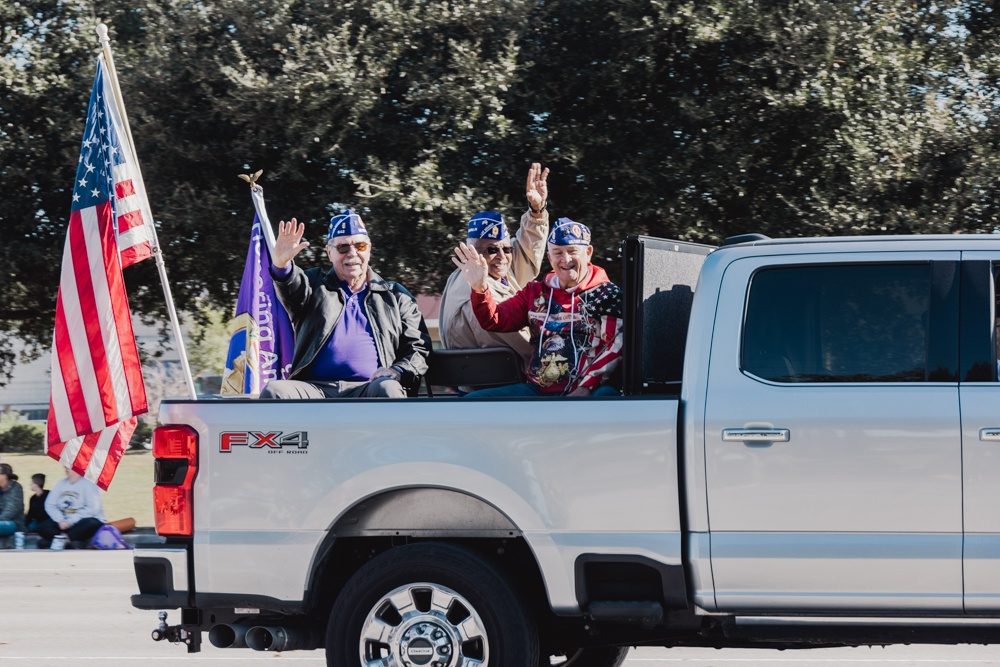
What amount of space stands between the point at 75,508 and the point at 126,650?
687 cm

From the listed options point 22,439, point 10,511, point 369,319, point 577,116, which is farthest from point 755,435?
point 22,439

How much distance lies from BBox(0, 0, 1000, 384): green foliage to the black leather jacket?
560cm

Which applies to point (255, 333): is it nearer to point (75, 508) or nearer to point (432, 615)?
point (75, 508)

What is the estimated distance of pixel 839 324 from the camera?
14.8 ft

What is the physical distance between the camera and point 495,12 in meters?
12.3

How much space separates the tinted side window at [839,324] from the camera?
4.44 meters

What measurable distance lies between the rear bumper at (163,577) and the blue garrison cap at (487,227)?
2.47 m

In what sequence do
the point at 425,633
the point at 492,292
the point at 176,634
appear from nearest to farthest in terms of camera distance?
the point at 425,633 < the point at 176,634 < the point at 492,292

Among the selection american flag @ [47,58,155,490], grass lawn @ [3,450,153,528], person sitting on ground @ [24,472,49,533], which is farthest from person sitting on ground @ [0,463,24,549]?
american flag @ [47,58,155,490]

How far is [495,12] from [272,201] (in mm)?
2929

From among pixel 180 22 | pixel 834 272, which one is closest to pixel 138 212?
pixel 180 22

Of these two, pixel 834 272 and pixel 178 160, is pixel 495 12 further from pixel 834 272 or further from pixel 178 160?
pixel 834 272

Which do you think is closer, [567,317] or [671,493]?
[671,493]

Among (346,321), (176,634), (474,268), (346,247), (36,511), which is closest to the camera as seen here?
(176,634)
